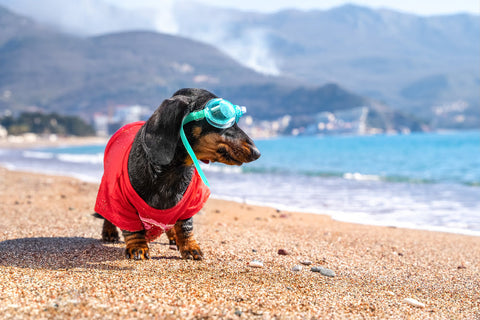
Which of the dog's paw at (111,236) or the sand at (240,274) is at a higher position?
the sand at (240,274)

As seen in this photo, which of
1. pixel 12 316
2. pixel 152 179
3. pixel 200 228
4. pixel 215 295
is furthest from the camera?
pixel 200 228

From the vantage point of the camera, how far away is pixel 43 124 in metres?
109

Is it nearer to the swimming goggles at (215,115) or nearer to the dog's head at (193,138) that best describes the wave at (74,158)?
the dog's head at (193,138)

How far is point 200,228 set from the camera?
20.4 feet

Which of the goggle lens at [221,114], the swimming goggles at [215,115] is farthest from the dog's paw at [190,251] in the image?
the goggle lens at [221,114]

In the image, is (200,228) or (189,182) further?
(200,228)

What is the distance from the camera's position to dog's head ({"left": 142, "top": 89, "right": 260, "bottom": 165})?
319 centimetres

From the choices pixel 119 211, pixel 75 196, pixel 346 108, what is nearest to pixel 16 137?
pixel 75 196

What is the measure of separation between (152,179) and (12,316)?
147cm

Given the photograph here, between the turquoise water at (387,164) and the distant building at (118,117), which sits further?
the distant building at (118,117)

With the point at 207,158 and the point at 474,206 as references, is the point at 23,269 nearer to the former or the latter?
the point at 207,158

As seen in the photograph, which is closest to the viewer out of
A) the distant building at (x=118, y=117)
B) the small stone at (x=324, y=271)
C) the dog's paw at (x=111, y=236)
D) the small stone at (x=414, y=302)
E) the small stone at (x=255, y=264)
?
the small stone at (x=414, y=302)

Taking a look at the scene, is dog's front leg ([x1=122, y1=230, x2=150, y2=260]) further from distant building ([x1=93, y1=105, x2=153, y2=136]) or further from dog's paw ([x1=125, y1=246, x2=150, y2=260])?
distant building ([x1=93, y1=105, x2=153, y2=136])

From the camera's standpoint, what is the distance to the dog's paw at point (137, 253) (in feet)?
12.8
